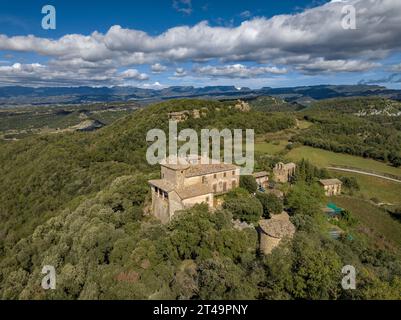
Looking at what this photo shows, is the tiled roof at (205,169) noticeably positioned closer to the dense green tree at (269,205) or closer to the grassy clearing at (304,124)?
the dense green tree at (269,205)

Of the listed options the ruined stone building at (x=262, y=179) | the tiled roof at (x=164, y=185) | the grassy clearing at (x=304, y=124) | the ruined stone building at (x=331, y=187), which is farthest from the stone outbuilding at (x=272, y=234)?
the grassy clearing at (x=304, y=124)

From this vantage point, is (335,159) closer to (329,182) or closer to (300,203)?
(329,182)

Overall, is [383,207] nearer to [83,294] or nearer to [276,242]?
[276,242]

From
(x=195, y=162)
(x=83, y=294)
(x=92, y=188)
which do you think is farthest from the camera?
(x=92, y=188)

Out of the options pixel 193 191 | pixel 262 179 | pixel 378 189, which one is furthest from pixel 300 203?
pixel 378 189
